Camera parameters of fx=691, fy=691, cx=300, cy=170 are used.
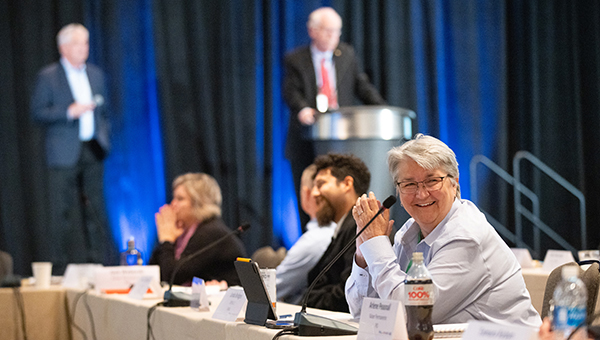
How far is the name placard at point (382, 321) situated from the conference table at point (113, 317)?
0.47 ft

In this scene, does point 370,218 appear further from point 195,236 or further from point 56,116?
point 56,116

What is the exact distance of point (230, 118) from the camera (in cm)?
601

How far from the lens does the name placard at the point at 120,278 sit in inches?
126

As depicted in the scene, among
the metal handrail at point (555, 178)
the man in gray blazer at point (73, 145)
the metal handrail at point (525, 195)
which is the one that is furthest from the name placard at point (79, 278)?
the metal handrail at point (555, 178)

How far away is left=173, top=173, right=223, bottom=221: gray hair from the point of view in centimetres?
399

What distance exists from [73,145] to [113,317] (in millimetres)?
2665

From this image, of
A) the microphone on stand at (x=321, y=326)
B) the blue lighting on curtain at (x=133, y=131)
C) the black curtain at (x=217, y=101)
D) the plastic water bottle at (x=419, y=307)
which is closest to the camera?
the plastic water bottle at (x=419, y=307)

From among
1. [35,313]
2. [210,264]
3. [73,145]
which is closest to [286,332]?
[210,264]

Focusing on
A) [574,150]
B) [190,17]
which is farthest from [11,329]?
[574,150]

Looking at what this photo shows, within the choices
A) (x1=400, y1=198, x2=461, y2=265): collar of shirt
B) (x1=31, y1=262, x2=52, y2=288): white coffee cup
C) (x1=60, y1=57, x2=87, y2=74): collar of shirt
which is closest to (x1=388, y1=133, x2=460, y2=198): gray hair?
(x1=400, y1=198, x2=461, y2=265): collar of shirt

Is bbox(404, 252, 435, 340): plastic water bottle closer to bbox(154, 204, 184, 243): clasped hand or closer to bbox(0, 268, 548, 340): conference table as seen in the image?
bbox(0, 268, 548, 340): conference table

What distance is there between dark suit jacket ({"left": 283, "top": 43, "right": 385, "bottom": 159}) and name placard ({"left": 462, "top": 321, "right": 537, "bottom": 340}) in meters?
3.70

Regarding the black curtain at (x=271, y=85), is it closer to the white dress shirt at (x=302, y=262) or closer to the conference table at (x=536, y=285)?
the white dress shirt at (x=302, y=262)

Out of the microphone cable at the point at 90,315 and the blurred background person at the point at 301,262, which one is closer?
the blurred background person at the point at 301,262
